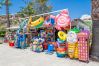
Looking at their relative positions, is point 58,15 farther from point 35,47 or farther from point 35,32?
point 35,32

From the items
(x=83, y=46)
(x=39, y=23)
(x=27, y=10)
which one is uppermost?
(x=27, y=10)

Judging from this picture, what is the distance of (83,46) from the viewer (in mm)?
6750

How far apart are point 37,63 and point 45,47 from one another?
7.48 ft

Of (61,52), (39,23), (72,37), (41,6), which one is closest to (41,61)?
(61,52)

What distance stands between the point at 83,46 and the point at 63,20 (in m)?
1.72

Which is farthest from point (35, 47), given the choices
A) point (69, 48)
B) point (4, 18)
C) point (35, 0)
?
point (35, 0)

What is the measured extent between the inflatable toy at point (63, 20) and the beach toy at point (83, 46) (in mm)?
1323

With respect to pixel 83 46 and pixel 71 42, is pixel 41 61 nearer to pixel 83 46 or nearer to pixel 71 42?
pixel 71 42

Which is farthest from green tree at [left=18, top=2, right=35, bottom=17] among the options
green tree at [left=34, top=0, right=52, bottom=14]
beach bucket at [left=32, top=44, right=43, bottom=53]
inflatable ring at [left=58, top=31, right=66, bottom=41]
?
inflatable ring at [left=58, top=31, right=66, bottom=41]

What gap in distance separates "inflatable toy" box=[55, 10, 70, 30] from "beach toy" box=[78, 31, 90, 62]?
1323mm

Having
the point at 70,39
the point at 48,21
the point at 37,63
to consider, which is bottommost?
the point at 37,63

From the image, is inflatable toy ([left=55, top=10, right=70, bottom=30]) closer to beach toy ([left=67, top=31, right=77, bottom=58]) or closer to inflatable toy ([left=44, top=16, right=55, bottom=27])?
inflatable toy ([left=44, top=16, right=55, bottom=27])

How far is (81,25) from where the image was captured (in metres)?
8.69

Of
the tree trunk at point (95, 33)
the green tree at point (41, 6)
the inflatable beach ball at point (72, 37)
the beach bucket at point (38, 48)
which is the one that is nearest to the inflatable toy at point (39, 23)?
the beach bucket at point (38, 48)
